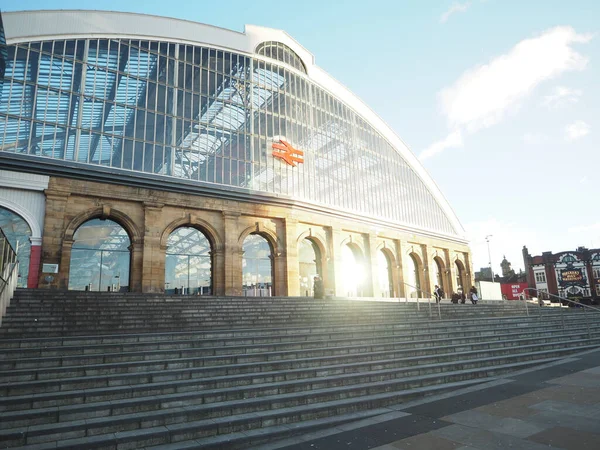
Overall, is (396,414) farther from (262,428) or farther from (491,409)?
(262,428)

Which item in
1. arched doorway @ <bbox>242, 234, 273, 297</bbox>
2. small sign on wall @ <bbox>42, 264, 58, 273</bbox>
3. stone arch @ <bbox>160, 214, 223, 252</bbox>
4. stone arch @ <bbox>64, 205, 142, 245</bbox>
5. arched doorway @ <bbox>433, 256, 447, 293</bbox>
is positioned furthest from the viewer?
arched doorway @ <bbox>433, 256, 447, 293</bbox>

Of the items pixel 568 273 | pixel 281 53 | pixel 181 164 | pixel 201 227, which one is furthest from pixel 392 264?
pixel 568 273

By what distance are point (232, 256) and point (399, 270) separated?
753 inches

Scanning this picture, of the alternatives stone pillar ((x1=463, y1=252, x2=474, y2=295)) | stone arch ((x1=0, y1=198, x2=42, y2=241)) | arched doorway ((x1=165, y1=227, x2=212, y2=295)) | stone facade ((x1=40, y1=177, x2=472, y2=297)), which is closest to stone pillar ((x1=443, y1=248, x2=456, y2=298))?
stone pillar ((x1=463, y1=252, x2=474, y2=295))

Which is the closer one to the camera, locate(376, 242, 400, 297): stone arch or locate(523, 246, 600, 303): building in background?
locate(376, 242, 400, 297): stone arch

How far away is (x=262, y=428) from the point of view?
659cm

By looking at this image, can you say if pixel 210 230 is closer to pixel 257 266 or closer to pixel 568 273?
pixel 257 266

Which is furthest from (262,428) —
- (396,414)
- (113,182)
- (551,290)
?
(551,290)

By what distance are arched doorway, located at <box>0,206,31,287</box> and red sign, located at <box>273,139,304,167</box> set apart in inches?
686

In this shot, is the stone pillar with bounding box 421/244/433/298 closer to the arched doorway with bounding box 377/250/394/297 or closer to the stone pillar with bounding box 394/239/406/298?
the stone pillar with bounding box 394/239/406/298

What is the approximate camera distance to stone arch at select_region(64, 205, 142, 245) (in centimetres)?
2145

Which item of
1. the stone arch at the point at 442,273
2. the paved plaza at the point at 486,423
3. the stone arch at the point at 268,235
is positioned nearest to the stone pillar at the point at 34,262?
the stone arch at the point at 268,235

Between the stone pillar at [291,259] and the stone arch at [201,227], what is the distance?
212 inches

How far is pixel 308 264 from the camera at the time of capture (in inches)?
1286
